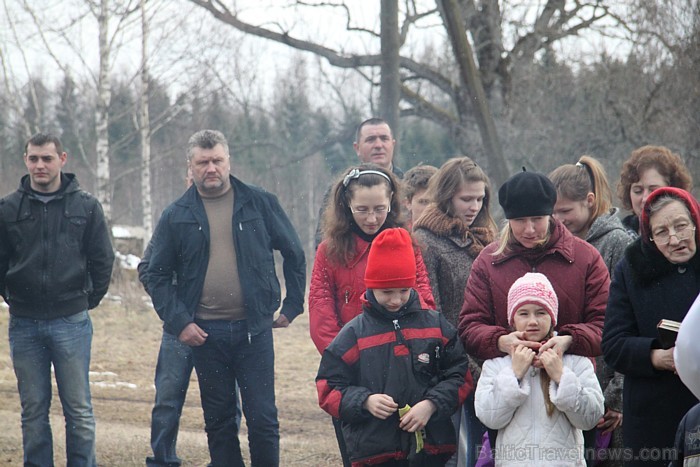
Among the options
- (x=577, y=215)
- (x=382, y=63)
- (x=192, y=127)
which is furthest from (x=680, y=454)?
(x=192, y=127)

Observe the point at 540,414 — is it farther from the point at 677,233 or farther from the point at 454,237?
the point at 454,237

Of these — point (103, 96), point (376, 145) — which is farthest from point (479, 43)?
point (376, 145)

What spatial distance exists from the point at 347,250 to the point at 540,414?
5.04ft

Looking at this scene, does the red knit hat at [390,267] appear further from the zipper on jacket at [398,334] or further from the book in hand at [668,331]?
the book in hand at [668,331]

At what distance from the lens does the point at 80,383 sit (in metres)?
5.90

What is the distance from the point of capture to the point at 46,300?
230 inches

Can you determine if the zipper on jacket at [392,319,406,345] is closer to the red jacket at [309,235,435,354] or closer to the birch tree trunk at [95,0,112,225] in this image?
→ the red jacket at [309,235,435,354]

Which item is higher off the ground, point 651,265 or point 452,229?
point 452,229

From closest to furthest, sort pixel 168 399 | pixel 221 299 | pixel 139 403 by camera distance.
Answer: pixel 221 299
pixel 168 399
pixel 139 403

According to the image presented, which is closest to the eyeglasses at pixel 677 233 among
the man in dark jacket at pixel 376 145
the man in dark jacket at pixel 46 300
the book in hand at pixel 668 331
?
the book in hand at pixel 668 331

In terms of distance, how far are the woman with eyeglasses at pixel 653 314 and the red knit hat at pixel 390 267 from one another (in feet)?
3.10

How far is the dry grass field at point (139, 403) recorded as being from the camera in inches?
277

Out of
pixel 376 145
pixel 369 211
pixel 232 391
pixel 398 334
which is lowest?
pixel 232 391

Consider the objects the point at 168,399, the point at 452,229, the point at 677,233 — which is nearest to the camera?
the point at 677,233
